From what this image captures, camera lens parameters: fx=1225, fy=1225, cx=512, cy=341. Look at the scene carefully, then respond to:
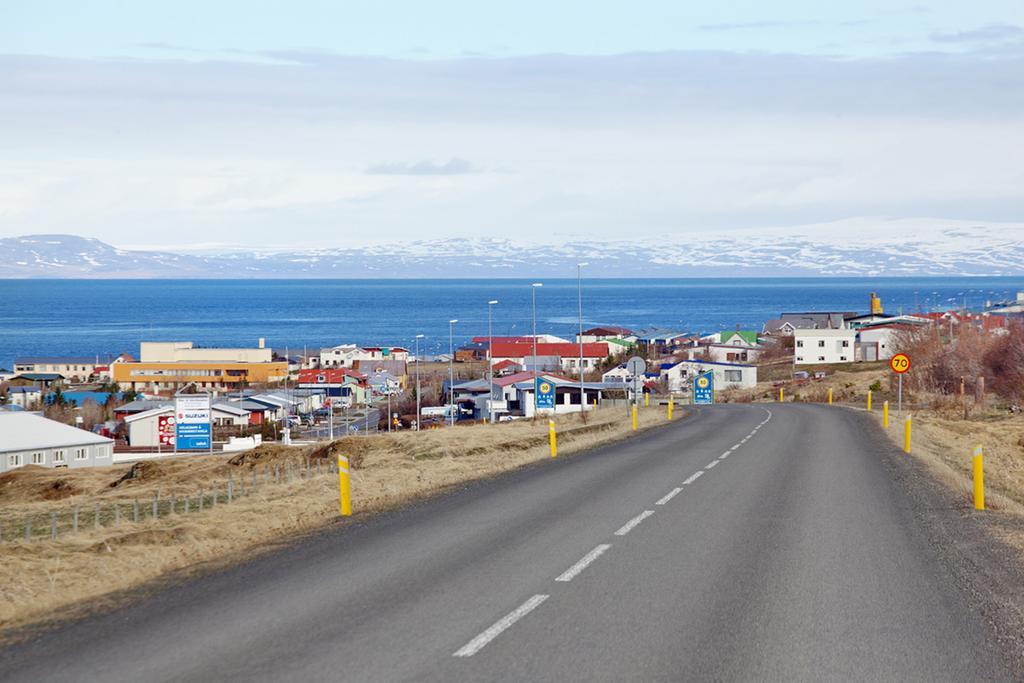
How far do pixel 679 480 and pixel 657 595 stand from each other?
11.2 meters

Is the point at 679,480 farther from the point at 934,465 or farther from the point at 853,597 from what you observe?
the point at 853,597

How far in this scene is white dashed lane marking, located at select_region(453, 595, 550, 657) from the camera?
9.27 m

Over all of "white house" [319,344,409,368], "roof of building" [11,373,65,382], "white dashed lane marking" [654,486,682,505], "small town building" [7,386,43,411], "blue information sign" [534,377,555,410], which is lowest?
"small town building" [7,386,43,411]

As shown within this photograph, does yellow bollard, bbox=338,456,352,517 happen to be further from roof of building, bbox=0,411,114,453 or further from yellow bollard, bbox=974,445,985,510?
roof of building, bbox=0,411,114,453

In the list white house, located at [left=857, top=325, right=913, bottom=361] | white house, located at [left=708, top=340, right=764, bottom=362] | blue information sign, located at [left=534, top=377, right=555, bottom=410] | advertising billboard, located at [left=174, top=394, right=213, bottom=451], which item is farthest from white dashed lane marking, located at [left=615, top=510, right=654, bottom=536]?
white house, located at [left=708, top=340, right=764, bottom=362]

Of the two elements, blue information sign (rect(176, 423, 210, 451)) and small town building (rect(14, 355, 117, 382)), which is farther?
small town building (rect(14, 355, 117, 382))

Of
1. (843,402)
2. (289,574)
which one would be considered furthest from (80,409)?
(289,574)

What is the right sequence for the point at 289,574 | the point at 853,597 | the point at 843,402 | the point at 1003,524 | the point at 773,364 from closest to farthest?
the point at 853,597, the point at 289,574, the point at 1003,524, the point at 843,402, the point at 773,364

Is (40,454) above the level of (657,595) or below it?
below

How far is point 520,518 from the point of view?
17016mm

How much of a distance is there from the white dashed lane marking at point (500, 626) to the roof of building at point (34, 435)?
52110mm

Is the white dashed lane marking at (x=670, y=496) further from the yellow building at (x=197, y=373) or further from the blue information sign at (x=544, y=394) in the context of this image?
the yellow building at (x=197, y=373)

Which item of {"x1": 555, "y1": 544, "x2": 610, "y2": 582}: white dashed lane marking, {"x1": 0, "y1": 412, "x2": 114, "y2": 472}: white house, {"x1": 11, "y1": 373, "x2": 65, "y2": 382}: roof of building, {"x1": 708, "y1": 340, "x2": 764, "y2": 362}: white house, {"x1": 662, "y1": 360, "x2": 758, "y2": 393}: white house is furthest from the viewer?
{"x1": 708, "y1": 340, "x2": 764, "y2": 362}: white house

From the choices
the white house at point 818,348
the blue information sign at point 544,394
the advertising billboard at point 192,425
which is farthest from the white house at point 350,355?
the blue information sign at point 544,394
